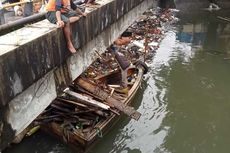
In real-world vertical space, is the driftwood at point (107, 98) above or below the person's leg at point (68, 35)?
below

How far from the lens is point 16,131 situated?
6.41 meters

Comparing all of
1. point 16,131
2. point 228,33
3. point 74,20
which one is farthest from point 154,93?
point 228,33

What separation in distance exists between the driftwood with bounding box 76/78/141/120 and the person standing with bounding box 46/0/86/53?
256cm

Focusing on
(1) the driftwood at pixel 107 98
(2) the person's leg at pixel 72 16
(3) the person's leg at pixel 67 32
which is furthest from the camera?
(1) the driftwood at pixel 107 98

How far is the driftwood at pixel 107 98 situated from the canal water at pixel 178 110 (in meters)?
1.18

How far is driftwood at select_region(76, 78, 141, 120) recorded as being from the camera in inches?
412

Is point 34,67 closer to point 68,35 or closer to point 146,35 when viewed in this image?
point 68,35

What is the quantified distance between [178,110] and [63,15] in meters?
7.08

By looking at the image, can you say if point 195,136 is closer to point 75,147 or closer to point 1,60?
point 75,147

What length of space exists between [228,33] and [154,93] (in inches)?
554

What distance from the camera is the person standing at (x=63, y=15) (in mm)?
7758

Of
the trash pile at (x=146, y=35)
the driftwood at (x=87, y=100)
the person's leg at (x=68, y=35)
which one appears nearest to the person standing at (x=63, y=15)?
the person's leg at (x=68, y=35)

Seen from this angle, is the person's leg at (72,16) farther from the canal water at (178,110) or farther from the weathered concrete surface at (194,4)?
the weathered concrete surface at (194,4)

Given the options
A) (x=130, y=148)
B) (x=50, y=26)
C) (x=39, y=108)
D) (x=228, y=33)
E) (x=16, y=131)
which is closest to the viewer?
(x=16, y=131)
